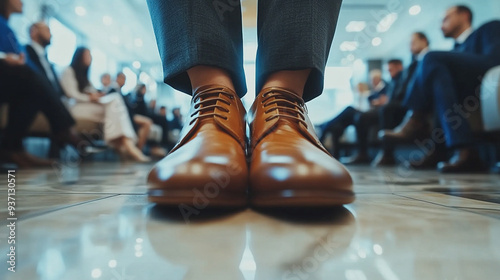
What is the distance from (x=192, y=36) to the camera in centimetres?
40

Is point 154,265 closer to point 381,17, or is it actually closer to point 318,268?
point 318,268

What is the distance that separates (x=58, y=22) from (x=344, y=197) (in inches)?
220

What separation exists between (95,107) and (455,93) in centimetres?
211

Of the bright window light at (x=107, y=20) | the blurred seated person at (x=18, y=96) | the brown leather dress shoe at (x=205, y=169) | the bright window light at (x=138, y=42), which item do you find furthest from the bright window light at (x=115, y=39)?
the brown leather dress shoe at (x=205, y=169)

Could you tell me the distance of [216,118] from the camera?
1.26 feet

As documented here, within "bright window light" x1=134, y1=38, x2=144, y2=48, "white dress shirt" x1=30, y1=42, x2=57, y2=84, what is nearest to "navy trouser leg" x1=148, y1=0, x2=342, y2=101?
"white dress shirt" x1=30, y1=42, x2=57, y2=84

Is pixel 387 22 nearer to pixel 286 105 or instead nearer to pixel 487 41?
pixel 487 41

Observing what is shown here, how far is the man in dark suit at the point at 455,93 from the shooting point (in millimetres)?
1164

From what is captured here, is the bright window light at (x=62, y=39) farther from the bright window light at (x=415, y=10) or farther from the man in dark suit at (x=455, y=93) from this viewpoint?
the bright window light at (x=415, y=10)

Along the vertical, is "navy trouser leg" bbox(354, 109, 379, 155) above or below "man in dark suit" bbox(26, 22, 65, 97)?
below

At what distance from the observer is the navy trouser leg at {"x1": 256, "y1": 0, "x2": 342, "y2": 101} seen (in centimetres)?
40

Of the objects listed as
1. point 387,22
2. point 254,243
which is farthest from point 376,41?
point 254,243

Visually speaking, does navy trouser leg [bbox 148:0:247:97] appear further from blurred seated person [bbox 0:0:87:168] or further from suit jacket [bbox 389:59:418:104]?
suit jacket [bbox 389:59:418:104]

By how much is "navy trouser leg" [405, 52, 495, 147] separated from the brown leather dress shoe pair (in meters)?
1.05
